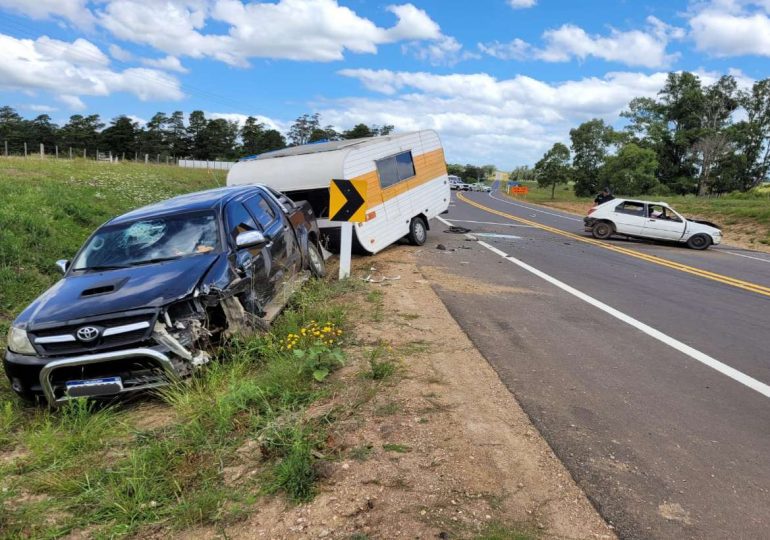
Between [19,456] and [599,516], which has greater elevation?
[599,516]

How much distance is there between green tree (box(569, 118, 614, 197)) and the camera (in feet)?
215

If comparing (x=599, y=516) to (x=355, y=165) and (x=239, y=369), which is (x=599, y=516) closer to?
(x=239, y=369)

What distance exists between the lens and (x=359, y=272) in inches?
411

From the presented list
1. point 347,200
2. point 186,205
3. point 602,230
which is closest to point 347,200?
point 347,200

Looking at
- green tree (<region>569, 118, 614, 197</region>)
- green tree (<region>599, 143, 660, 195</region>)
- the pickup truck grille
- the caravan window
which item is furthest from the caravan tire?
green tree (<region>569, 118, 614, 197</region>)

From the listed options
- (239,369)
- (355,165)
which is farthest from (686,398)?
(355,165)

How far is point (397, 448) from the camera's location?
3.54m

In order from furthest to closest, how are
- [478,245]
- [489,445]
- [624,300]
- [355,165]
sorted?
1. [478,245]
2. [355,165]
3. [624,300]
4. [489,445]

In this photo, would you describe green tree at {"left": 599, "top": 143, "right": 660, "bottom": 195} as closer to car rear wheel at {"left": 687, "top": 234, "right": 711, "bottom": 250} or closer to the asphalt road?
car rear wheel at {"left": 687, "top": 234, "right": 711, "bottom": 250}

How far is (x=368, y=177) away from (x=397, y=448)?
884cm

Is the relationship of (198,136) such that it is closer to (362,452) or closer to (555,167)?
(555,167)

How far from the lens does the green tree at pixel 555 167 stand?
60750 millimetres

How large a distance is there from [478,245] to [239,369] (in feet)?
35.1

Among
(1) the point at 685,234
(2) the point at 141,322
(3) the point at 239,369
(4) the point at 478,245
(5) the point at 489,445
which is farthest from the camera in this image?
(1) the point at 685,234
